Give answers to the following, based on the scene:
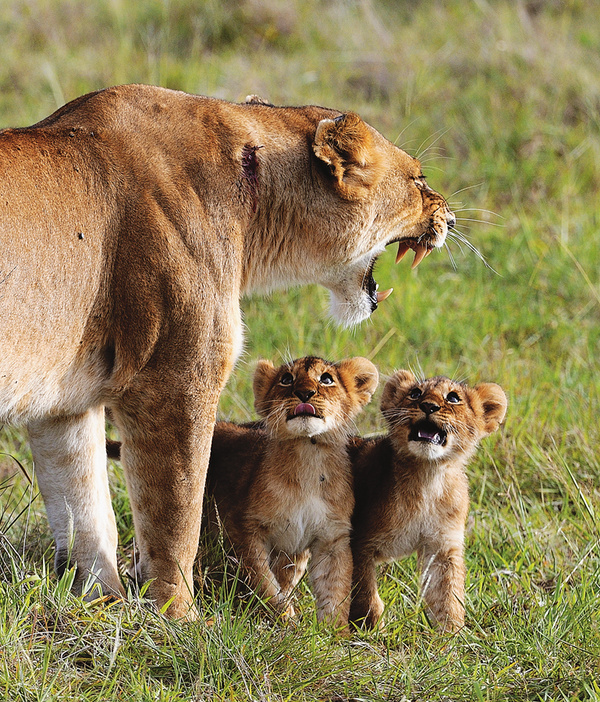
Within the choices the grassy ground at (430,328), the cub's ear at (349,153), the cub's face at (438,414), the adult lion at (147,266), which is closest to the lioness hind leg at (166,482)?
the adult lion at (147,266)

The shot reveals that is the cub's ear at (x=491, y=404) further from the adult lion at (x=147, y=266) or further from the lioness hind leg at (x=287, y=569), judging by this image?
the lioness hind leg at (x=287, y=569)

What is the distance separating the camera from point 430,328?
20.5 feet

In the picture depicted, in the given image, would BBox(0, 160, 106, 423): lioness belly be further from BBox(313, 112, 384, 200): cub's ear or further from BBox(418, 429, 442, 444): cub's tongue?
BBox(418, 429, 442, 444): cub's tongue

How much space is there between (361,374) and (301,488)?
545 mm

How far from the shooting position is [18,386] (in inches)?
130

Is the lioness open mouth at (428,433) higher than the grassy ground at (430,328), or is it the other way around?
the lioness open mouth at (428,433)

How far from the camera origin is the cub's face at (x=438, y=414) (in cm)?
379

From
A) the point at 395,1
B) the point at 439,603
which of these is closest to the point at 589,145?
the point at 395,1

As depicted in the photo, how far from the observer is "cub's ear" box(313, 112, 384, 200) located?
3.84m

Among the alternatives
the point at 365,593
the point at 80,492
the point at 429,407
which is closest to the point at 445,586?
the point at 365,593

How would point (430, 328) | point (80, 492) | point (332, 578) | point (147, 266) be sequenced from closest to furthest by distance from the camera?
point (147, 266), point (332, 578), point (80, 492), point (430, 328)

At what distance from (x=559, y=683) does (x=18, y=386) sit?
6.45 feet

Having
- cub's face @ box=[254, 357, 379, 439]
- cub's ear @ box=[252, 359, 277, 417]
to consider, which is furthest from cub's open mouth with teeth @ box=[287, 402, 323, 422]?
cub's ear @ box=[252, 359, 277, 417]

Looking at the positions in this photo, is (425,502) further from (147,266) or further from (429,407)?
(147,266)
